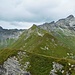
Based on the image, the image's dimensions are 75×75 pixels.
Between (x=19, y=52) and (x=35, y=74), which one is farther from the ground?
(x=19, y=52)

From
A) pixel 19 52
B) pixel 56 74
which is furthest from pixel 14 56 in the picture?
pixel 56 74

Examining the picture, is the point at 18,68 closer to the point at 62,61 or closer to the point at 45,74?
the point at 45,74

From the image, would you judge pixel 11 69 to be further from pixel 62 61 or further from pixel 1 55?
pixel 62 61

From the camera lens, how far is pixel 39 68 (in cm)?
11438

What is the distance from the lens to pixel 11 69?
382 ft

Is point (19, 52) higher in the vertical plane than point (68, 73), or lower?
higher

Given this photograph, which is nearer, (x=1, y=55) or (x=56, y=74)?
(x=56, y=74)

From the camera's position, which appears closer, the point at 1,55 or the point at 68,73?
the point at 68,73

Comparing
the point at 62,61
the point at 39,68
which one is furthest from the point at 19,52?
the point at 62,61

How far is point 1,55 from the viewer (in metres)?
122

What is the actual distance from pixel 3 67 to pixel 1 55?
7784 mm

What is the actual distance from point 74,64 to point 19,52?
2652 cm

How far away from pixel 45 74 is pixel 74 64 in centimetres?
1411

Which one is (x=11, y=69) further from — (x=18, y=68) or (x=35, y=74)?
(x=35, y=74)
